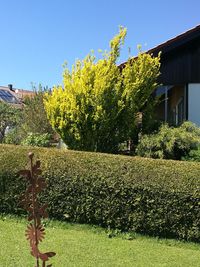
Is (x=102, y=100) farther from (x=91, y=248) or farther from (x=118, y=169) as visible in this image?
(x=91, y=248)

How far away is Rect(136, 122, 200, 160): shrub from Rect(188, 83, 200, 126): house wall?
1.96m

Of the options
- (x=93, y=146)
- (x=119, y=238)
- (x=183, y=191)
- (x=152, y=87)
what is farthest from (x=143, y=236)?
(x=152, y=87)

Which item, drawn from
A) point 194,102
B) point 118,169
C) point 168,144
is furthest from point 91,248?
point 194,102

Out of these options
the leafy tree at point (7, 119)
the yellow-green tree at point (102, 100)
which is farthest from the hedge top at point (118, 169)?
the leafy tree at point (7, 119)

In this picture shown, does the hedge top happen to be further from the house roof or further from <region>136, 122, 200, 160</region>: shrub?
the house roof

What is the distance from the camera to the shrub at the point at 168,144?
388 inches

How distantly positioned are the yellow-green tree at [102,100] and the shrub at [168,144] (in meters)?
0.60

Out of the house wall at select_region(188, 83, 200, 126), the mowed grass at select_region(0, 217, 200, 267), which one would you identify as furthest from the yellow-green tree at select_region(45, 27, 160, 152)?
the mowed grass at select_region(0, 217, 200, 267)

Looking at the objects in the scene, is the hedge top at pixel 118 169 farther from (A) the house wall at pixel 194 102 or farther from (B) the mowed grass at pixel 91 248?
(A) the house wall at pixel 194 102

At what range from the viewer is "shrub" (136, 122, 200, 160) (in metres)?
9.87

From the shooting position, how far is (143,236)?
281 inches

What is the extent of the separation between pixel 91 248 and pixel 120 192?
1208 millimetres

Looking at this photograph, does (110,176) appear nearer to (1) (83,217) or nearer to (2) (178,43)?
(1) (83,217)

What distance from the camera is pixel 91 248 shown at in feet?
20.7
